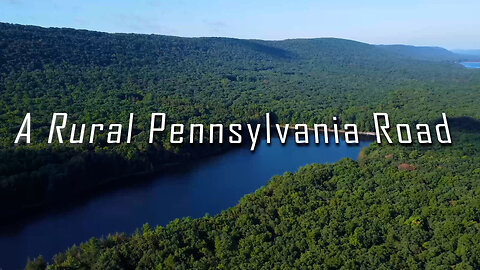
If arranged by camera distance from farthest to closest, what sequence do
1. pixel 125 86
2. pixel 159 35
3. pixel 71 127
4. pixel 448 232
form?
pixel 159 35 < pixel 125 86 < pixel 71 127 < pixel 448 232

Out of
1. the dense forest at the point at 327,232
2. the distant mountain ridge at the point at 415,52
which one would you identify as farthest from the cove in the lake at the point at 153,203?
the distant mountain ridge at the point at 415,52

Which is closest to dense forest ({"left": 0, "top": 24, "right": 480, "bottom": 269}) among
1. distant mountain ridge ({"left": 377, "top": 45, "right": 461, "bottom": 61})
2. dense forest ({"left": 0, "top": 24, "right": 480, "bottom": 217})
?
dense forest ({"left": 0, "top": 24, "right": 480, "bottom": 217})

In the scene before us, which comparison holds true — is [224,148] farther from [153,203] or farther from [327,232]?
[327,232]

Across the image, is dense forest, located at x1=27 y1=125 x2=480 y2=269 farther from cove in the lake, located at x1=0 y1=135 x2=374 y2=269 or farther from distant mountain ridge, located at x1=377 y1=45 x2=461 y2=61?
distant mountain ridge, located at x1=377 y1=45 x2=461 y2=61

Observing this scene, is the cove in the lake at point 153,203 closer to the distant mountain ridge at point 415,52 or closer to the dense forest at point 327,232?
the dense forest at point 327,232

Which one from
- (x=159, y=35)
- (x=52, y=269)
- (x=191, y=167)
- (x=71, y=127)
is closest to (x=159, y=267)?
(x=52, y=269)

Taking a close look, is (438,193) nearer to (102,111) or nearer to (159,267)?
(159,267)

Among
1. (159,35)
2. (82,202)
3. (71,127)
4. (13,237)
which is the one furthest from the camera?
(159,35)
